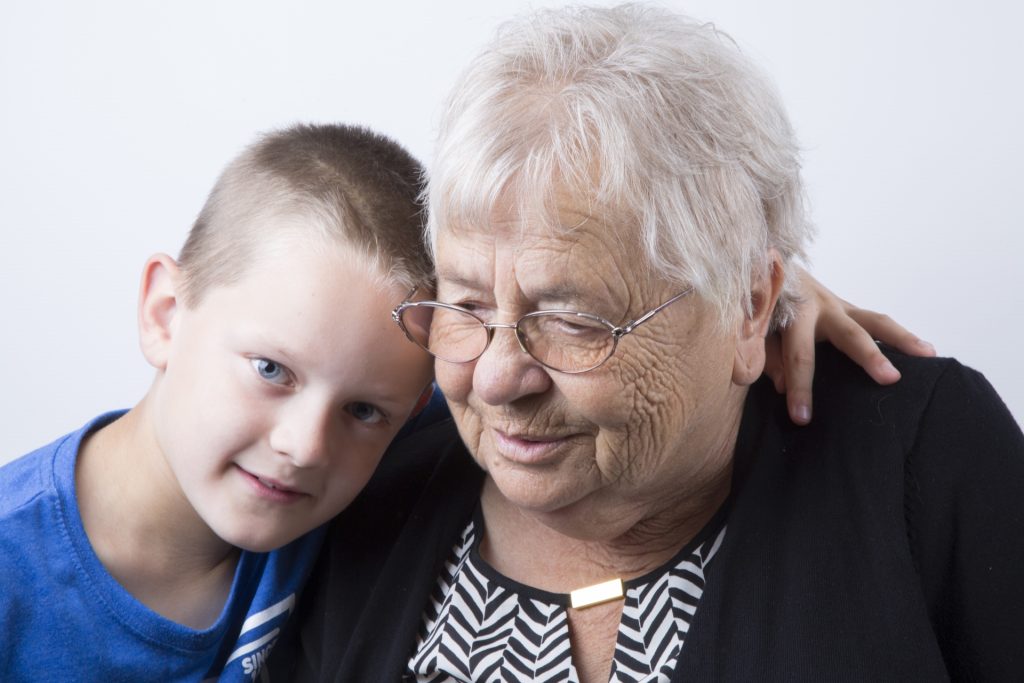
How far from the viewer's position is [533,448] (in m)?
1.83

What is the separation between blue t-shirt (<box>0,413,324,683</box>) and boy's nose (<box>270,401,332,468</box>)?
1.11 ft

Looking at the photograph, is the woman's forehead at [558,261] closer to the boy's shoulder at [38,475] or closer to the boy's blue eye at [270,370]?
the boy's blue eye at [270,370]

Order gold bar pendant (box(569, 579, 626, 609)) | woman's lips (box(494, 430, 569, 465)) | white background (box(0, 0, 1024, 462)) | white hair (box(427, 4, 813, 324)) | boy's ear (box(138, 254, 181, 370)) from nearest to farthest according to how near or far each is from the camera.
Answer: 1. white hair (box(427, 4, 813, 324))
2. woman's lips (box(494, 430, 569, 465))
3. gold bar pendant (box(569, 579, 626, 609))
4. boy's ear (box(138, 254, 181, 370))
5. white background (box(0, 0, 1024, 462))

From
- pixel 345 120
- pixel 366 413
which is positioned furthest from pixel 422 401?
pixel 345 120

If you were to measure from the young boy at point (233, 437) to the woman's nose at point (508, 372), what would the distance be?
26 centimetres

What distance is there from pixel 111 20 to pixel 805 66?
1764mm

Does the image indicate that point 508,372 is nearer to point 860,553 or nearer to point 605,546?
point 605,546

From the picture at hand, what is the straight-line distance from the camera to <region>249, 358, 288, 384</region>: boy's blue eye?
6.48ft

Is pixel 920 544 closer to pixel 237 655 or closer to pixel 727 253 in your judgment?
pixel 727 253

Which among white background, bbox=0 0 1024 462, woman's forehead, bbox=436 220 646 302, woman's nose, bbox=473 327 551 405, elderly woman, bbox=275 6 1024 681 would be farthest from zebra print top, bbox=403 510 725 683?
white background, bbox=0 0 1024 462

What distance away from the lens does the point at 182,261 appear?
86.9 inches

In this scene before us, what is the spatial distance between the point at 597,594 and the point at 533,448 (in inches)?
11.6

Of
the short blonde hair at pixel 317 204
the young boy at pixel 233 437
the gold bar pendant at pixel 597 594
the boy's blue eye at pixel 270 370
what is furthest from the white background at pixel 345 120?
the gold bar pendant at pixel 597 594

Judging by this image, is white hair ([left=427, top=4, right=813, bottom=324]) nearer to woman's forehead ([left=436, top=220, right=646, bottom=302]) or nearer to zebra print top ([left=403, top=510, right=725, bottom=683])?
woman's forehead ([left=436, top=220, right=646, bottom=302])
